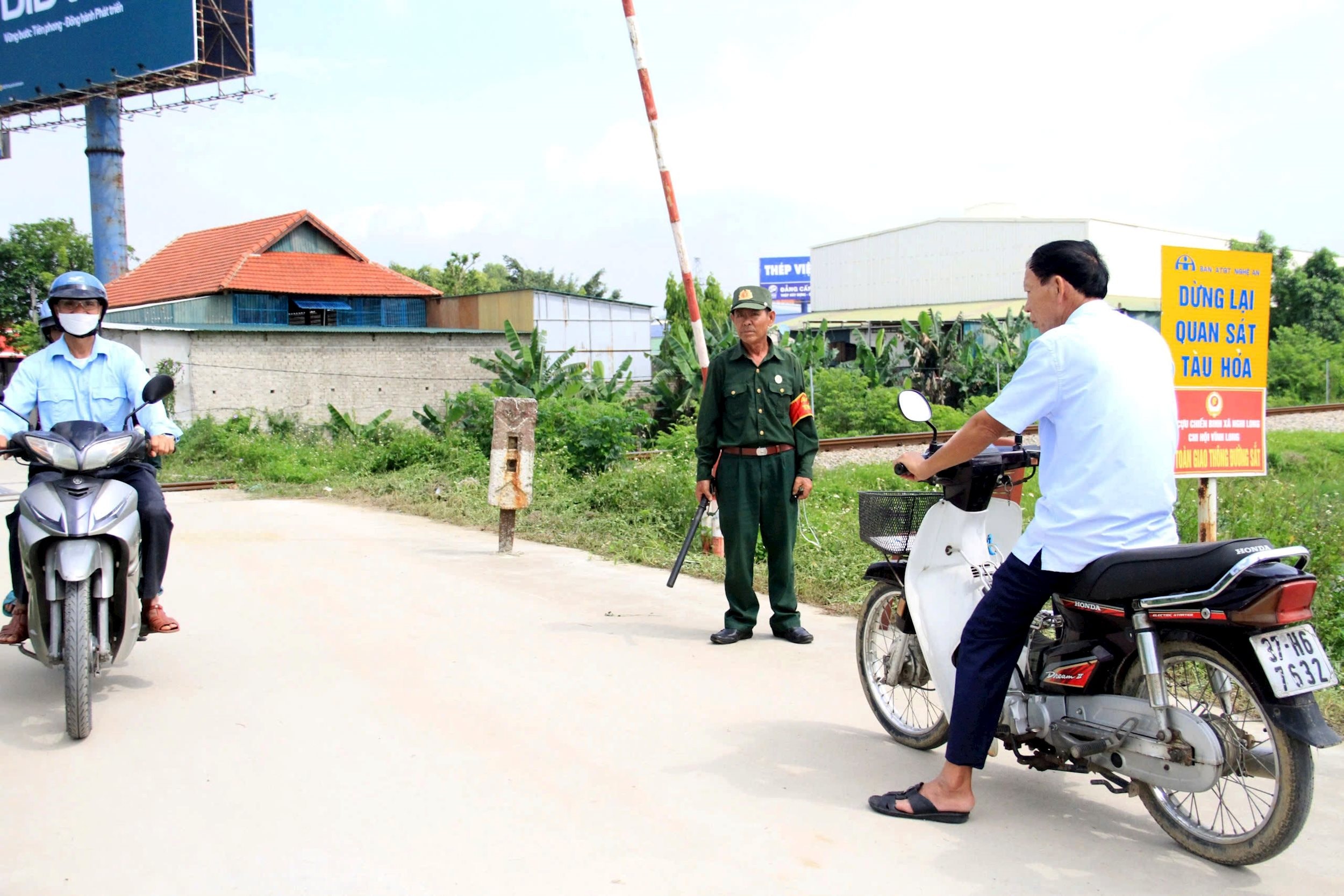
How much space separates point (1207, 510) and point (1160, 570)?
354 cm

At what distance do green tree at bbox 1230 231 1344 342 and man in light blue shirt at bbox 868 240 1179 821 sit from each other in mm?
37246

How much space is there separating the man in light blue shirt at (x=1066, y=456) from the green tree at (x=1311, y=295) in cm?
3725

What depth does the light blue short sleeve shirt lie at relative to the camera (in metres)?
3.16

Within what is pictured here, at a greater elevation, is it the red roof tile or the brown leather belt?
the red roof tile

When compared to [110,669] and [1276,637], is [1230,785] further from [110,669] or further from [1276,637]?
[110,669]

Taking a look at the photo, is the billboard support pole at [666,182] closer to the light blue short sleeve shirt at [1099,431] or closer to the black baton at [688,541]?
the black baton at [688,541]

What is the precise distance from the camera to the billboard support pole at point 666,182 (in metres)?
7.74

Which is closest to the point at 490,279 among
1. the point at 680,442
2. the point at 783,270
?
the point at 783,270

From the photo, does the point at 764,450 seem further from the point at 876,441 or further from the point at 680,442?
the point at 876,441

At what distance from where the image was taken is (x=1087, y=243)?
137 inches

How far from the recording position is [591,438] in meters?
12.5

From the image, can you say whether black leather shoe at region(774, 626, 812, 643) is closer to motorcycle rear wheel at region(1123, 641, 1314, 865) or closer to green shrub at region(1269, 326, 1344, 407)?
motorcycle rear wheel at region(1123, 641, 1314, 865)

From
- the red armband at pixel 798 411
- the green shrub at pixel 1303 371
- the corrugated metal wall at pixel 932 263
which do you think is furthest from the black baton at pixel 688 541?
the corrugated metal wall at pixel 932 263

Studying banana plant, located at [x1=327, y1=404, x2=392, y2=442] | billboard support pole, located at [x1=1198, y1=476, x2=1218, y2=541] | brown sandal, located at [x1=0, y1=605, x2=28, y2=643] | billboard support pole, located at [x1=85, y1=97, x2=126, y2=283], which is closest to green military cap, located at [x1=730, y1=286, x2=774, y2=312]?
billboard support pole, located at [x1=1198, y1=476, x2=1218, y2=541]
